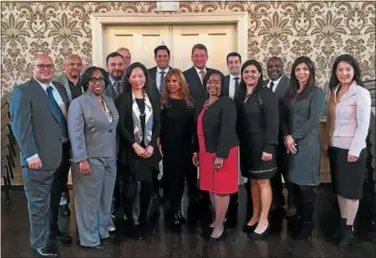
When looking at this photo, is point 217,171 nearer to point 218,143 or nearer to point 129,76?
point 218,143

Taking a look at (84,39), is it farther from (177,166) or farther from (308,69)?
(308,69)

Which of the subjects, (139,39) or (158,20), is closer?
(158,20)

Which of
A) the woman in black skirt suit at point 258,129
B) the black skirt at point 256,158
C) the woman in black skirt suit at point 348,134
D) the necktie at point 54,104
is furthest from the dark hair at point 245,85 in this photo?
the necktie at point 54,104

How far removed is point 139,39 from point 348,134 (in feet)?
8.75

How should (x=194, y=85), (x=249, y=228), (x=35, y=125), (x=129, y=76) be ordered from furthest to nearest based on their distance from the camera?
(x=194, y=85)
(x=249, y=228)
(x=129, y=76)
(x=35, y=125)

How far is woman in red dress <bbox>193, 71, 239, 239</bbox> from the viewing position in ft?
10.4

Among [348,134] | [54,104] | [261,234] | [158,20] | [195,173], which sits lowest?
[261,234]

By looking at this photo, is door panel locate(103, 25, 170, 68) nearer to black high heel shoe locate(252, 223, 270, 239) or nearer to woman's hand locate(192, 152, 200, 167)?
woman's hand locate(192, 152, 200, 167)

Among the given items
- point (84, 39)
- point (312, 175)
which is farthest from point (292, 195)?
point (84, 39)

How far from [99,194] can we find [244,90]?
1308mm

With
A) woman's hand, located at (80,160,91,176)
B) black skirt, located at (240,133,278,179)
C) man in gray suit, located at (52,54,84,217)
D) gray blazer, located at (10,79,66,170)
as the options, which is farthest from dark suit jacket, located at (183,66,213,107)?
gray blazer, located at (10,79,66,170)

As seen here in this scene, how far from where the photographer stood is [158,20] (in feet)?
15.9

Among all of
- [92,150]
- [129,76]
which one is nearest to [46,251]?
[92,150]

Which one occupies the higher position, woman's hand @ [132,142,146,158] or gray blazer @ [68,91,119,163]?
gray blazer @ [68,91,119,163]
